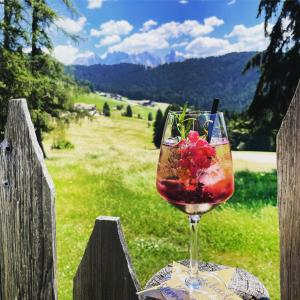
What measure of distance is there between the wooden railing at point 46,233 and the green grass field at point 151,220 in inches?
150

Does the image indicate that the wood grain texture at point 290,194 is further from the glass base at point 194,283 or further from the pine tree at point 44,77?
the pine tree at point 44,77

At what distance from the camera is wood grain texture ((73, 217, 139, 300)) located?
1.67 m

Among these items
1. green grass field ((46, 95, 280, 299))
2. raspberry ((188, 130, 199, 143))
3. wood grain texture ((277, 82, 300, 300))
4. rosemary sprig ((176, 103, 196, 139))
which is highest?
rosemary sprig ((176, 103, 196, 139))

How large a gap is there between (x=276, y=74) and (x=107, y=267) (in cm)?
1116

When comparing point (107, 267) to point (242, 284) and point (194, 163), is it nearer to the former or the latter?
point (194, 163)

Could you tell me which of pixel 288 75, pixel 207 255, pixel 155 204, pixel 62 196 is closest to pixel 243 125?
pixel 288 75

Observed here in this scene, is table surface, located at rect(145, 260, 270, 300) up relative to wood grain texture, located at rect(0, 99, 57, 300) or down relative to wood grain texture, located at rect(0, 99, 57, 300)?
down

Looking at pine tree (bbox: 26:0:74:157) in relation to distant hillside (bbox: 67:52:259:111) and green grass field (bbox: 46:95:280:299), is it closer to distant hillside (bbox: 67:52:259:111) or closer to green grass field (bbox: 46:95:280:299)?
green grass field (bbox: 46:95:280:299)

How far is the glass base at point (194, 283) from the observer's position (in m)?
1.77

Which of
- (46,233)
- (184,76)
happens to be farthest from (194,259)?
(184,76)

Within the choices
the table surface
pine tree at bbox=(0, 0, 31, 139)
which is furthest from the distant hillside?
the table surface

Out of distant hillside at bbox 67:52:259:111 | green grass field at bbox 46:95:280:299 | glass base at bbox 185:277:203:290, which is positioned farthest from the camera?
distant hillside at bbox 67:52:259:111

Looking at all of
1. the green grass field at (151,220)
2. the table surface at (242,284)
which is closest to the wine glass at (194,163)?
the table surface at (242,284)

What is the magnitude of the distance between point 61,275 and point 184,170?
514 centimetres
